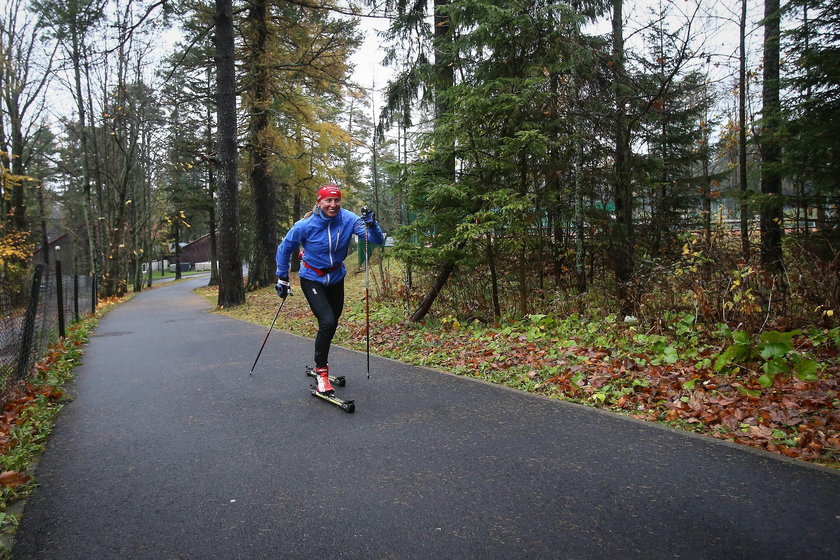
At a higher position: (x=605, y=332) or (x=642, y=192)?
(x=642, y=192)

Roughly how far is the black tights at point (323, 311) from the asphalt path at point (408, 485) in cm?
51

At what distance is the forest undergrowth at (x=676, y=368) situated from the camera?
3902 mm

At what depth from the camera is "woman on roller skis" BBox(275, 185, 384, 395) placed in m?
5.31

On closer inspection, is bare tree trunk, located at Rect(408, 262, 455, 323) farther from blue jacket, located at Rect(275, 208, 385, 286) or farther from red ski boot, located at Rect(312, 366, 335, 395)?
red ski boot, located at Rect(312, 366, 335, 395)

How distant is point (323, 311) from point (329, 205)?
44.5 inches

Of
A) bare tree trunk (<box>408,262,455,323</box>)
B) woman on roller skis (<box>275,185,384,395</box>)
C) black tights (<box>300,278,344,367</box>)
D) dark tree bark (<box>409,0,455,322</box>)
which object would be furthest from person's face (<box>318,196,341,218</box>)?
bare tree trunk (<box>408,262,455,323</box>)

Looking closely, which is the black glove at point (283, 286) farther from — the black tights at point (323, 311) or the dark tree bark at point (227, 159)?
the dark tree bark at point (227, 159)

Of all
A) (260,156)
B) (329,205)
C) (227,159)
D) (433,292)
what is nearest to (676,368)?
(329,205)

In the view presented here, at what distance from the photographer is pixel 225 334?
1021 centimetres

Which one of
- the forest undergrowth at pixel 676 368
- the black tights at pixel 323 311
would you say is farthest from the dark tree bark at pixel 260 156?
the forest undergrowth at pixel 676 368

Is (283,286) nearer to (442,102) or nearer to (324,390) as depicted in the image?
(324,390)

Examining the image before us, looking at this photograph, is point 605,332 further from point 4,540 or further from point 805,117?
point 4,540

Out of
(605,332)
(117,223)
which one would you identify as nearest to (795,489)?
(605,332)

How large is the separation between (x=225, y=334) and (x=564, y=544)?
9.02 m
